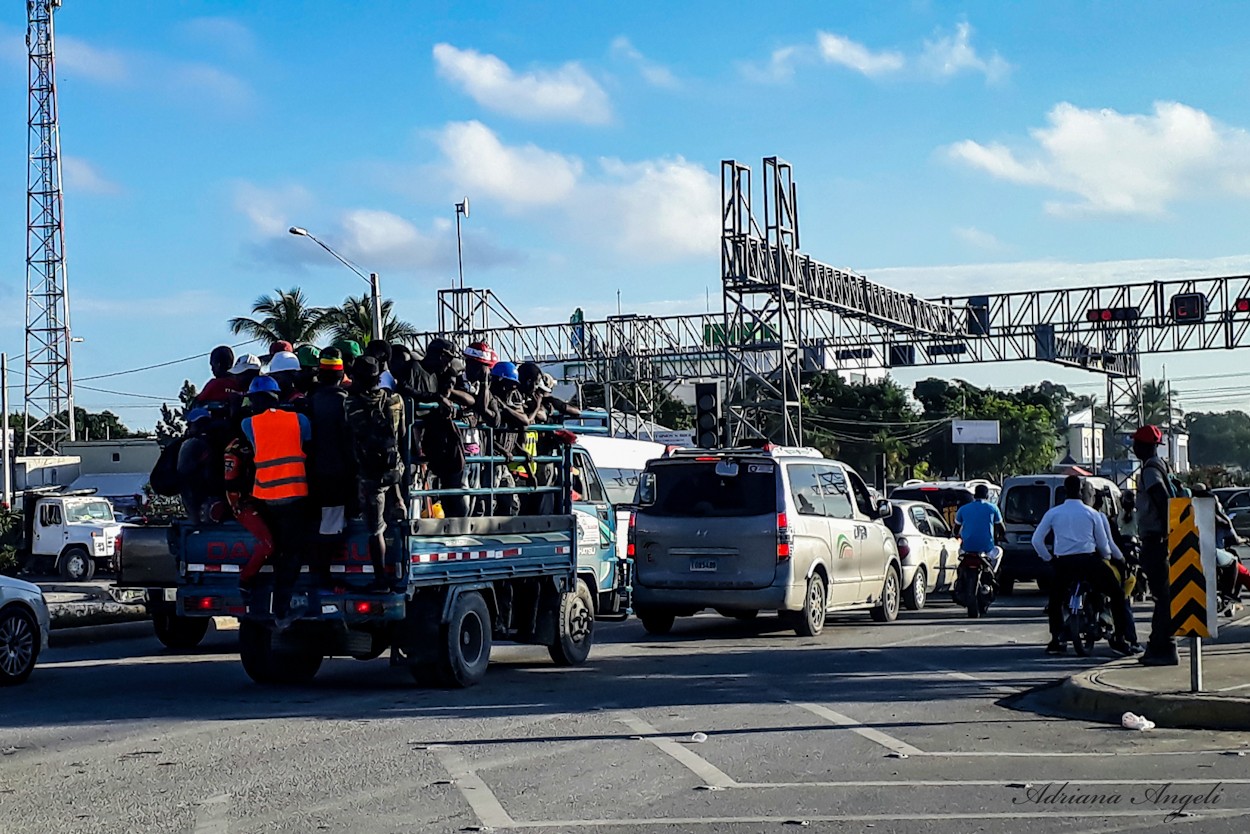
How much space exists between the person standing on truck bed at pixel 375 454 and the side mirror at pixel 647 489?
6.04 metres

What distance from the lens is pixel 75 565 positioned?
34.5 meters

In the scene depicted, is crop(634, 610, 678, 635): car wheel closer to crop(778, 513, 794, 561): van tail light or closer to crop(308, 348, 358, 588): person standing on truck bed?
crop(778, 513, 794, 561): van tail light

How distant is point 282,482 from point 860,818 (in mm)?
5797

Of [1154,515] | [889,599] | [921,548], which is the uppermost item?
[1154,515]

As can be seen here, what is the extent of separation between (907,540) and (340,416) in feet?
39.8

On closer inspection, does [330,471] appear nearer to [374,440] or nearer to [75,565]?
[374,440]

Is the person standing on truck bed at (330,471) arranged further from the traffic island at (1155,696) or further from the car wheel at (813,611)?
the car wheel at (813,611)

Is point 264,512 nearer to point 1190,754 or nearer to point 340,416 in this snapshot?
point 340,416

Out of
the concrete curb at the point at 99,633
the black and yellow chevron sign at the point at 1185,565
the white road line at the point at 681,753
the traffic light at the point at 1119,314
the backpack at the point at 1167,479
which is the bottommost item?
the white road line at the point at 681,753

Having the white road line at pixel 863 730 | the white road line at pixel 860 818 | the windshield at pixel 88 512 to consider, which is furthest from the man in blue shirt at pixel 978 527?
the windshield at pixel 88 512

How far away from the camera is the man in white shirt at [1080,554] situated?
14227mm

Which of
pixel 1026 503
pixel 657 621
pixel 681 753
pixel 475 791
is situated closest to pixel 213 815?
pixel 475 791

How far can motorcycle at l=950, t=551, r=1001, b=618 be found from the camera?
64.7ft

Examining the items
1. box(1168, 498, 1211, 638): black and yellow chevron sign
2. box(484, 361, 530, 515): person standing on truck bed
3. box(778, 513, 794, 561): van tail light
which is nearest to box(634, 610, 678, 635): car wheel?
box(778, 513, 794, 561): van tail light
